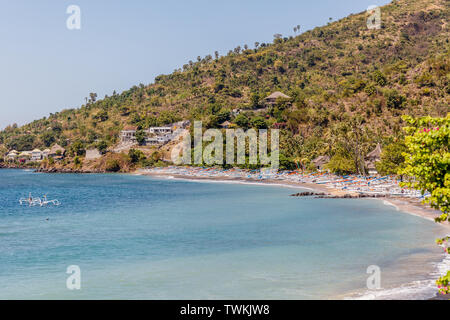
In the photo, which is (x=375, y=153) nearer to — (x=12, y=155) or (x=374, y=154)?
(x=374, y=154)

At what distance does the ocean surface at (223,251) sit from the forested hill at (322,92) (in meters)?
37.0

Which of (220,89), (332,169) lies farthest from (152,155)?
(332,169)

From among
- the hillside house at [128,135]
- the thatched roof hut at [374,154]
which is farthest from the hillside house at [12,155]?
the thatched roof hut at [374,154]

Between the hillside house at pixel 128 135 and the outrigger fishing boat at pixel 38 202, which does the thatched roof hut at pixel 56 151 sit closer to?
the hillside house at pixel 128 135

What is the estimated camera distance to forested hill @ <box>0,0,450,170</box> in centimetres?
10700

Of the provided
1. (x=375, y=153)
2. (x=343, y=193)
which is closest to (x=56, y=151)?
(x=375, y=153)

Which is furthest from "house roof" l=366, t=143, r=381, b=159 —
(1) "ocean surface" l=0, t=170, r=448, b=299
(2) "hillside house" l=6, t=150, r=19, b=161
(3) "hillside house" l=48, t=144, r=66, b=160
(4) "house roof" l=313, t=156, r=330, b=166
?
(2) "hillside house" l=6, t=150, r=19, b=161

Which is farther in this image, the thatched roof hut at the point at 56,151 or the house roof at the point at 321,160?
the thatched roof hut at the point at 56,151

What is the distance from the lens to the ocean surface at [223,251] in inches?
873

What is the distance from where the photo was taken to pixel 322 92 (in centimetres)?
14350

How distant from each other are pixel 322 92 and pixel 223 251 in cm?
11984

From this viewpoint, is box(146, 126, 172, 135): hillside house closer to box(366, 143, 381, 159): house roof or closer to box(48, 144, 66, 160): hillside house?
box(48, 144, 66, 160): hillside house

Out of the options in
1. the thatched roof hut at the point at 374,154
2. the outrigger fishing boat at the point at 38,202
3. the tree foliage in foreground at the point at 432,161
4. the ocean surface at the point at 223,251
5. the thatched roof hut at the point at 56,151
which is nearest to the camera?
the tree foliage in foreground at the point at 432,161

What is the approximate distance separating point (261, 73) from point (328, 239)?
525 ft
